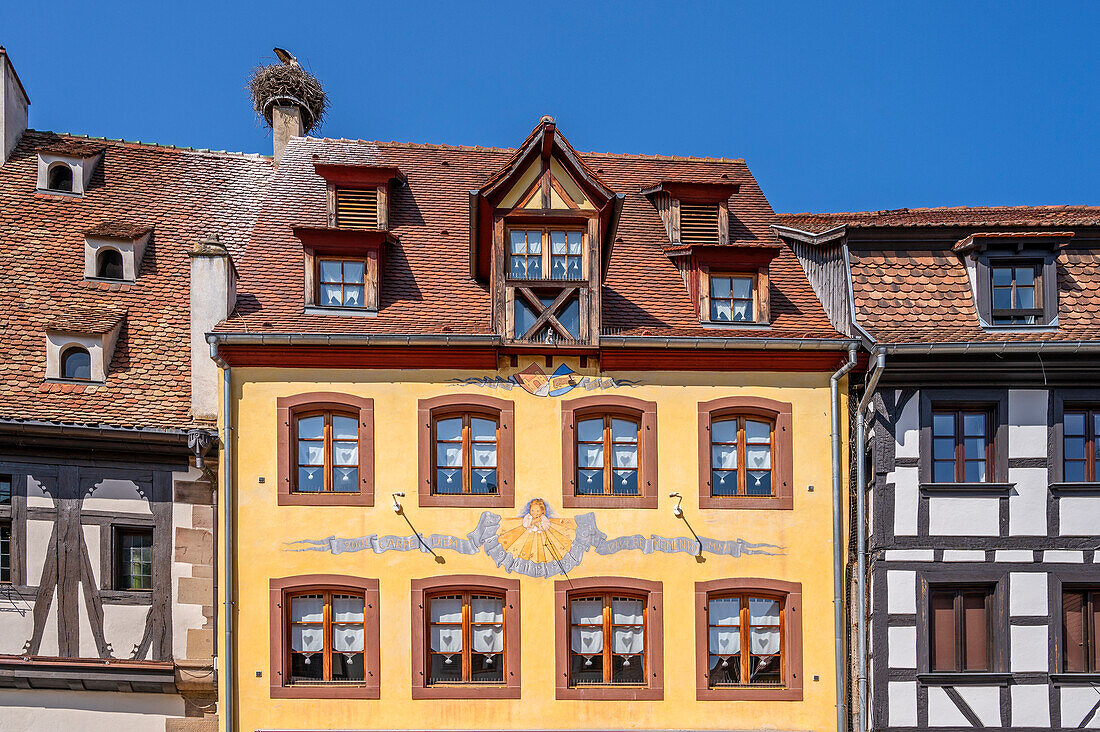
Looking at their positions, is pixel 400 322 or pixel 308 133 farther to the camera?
pixel 308 133

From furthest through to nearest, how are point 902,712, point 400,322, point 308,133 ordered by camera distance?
1. point 308,133
2. point 400,322
3. point 902,712

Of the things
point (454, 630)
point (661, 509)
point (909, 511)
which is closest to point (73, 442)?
point (454, 630)

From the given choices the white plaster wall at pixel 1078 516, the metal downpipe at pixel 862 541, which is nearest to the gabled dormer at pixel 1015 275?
the metal downpipe at pixel 862 541

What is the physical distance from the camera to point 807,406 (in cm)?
1905

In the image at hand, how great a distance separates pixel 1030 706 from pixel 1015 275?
21.7 feet

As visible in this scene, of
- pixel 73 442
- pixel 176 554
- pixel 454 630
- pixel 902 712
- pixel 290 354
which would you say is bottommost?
pixel 902 712

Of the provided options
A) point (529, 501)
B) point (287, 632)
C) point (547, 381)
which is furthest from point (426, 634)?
point (547, 381)

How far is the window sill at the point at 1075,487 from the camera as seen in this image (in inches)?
722

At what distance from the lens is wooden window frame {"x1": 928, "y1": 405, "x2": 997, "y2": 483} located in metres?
18.6

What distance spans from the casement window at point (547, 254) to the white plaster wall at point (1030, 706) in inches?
351

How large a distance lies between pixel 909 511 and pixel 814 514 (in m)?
1.39

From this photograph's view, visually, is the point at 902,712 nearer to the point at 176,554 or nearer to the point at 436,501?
the point at 436,501

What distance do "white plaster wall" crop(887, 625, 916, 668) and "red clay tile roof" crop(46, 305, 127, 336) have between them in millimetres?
13086

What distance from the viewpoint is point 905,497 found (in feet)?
60.4
